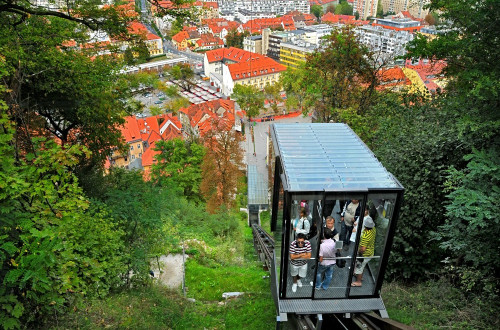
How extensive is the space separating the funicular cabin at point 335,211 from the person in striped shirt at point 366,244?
0.05m

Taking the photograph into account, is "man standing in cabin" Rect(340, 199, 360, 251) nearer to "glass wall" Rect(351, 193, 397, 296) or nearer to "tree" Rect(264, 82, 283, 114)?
"glass wall" Rect(351, 193, 397, 296)

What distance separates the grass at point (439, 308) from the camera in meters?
6.30

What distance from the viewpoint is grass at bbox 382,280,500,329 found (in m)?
6.30

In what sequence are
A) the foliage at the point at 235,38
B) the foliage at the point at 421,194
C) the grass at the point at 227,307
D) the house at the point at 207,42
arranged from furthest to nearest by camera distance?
the house at the point at 207,42 < the foliage at the point at 235,38 < the foliage at the point at 421,194 < the grass at the point at 227,307

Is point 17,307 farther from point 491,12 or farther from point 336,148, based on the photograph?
point 491,12

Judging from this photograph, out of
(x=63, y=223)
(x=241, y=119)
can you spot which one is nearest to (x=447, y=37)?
(x=63, y=223)

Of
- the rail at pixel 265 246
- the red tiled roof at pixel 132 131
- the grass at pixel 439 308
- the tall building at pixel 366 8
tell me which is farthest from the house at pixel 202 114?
the tall building at pixel 366 8

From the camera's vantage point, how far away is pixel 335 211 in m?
5.72

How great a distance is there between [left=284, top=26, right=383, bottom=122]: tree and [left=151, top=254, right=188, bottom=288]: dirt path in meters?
10.1

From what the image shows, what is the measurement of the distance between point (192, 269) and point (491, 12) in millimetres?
10109

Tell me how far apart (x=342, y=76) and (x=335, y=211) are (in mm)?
14162

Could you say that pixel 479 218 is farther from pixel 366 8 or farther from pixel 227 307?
pixel 366 8

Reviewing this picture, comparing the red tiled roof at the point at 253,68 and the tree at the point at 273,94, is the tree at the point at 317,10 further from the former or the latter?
the tree at the point at 273,94

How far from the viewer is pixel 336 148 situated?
7039 millimetres
